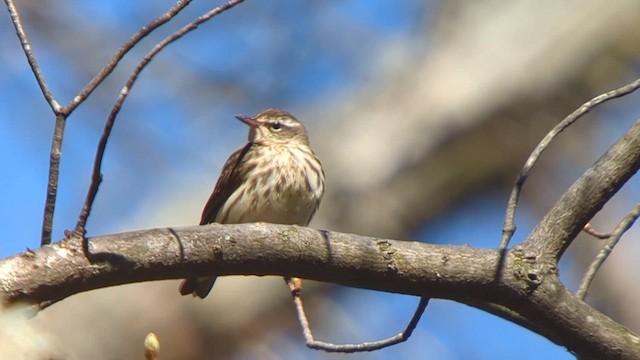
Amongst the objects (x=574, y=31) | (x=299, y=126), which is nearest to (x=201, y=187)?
(x=299, y=126)

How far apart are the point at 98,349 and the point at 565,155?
149 inches

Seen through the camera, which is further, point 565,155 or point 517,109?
point 565,155

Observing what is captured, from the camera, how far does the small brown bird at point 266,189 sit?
17.9ft

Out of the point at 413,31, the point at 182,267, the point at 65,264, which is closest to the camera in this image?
the point at 65,264

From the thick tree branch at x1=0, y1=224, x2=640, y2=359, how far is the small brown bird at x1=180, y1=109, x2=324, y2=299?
2114mm

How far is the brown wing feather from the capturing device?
5.58m

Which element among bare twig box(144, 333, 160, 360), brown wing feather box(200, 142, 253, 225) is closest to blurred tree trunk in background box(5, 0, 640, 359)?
brown wing feather box(200, 142, 253, 225)

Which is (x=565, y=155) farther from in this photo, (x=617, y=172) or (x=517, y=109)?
(x=617, y=172)

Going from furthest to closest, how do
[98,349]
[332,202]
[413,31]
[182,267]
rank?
1. [413,31]
2. [332,202]
3. [98,349]
4. [182,267]

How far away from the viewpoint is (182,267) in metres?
2.92

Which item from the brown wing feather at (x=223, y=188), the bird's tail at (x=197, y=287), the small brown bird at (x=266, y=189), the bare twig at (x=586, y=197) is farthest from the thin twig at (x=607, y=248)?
the brown wing feather at (x=223, y=188)

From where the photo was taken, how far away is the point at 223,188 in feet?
18.7

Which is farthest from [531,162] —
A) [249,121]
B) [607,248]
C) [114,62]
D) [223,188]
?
[249,121]

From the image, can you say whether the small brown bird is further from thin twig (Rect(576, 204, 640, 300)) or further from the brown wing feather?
thin twig (Rect(576, 204, 640, 300))
